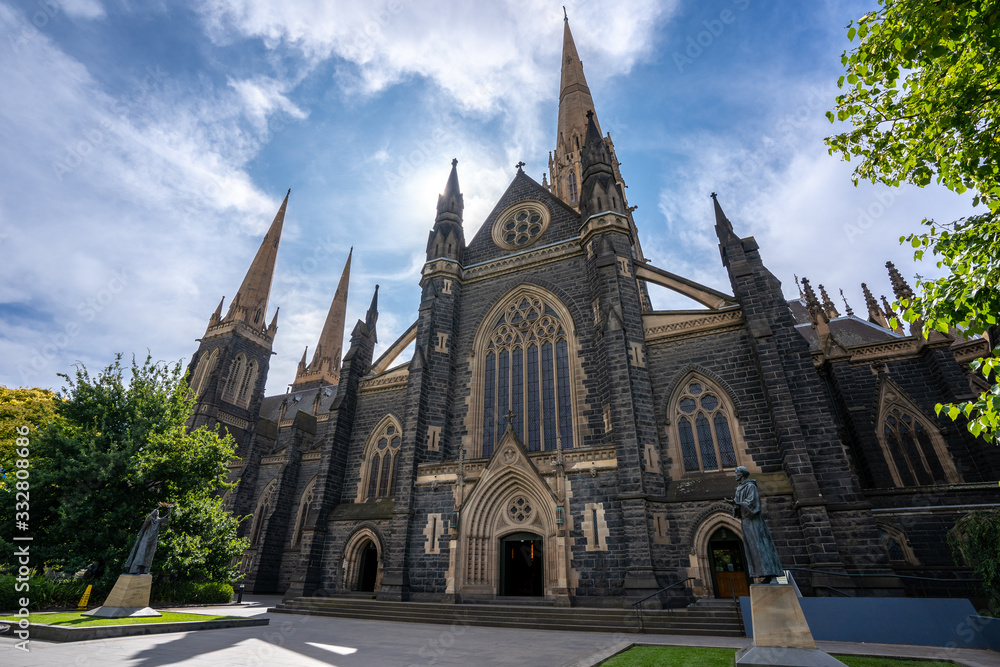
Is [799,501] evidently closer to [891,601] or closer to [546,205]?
[891,601]

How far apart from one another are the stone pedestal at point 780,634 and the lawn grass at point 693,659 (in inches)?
21.8

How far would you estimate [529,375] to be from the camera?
61.6 feet

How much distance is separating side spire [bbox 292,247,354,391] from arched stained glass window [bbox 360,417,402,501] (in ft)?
94.9

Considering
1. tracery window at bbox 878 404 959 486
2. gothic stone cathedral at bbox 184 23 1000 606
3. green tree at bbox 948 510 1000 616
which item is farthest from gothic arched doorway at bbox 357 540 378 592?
tracery window at bbox 878 404 959 486

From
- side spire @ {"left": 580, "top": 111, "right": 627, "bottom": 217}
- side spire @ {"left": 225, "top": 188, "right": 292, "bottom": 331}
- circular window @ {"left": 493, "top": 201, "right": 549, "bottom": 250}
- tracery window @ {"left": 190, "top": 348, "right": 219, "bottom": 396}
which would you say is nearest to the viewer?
side spire @ {"left": 580, "top": 111, "right": 627, "bottom": 217}

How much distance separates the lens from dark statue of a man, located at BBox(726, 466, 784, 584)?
6.83 m

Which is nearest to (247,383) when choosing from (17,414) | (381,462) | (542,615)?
(17,414)

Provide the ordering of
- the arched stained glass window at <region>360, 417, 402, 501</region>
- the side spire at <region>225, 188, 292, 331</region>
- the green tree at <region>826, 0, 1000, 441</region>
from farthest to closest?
the side spire at <region>225, 188, 292, 331</region> < the arched stained glass window at <region>360, 417, 402, 501</region> < the green tree at <region>826, 0, 1000, 441</region>

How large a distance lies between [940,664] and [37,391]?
1505 inches

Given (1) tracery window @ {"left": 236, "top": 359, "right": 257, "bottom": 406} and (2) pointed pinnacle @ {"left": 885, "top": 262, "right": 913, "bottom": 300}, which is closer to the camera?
(2) pointed pinnacle @ {"left": 885, "top": 262, "right": 913, "bottom": 300}

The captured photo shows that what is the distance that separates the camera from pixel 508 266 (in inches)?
835

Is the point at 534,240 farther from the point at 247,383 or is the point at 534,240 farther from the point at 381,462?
the point at 247,383

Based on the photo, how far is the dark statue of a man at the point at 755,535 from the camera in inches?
269

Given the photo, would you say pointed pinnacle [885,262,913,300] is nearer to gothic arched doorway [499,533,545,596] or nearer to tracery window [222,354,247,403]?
gothic arched doorway [499,533,545,596]
